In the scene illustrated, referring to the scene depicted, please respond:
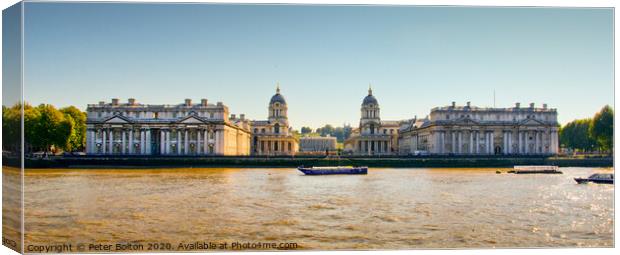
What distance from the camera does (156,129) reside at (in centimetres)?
6731

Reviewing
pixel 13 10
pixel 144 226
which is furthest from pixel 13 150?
pixel 144 226

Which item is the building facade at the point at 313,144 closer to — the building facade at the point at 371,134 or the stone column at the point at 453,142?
the building facade at the point at 371,134

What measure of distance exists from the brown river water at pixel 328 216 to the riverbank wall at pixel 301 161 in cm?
2413

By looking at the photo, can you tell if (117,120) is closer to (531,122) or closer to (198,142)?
(198,142)

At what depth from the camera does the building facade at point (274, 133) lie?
8656cm

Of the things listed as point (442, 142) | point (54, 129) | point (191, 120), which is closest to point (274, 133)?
point (191, 120)

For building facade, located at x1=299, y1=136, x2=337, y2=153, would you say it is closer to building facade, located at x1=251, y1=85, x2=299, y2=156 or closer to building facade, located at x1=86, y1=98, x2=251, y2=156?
building facade, located at x1=251, y1=85, x2=299, y2=156

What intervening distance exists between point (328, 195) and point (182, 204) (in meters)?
6.90

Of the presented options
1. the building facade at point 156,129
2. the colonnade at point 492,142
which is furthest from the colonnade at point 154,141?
the colonnade at point 492,142

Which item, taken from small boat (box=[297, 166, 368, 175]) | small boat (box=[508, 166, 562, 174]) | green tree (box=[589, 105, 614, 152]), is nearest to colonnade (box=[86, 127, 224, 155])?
small boat (box=[297, 166, 368, 175])

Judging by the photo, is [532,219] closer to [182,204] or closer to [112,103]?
[182,204]

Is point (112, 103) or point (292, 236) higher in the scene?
point (112, 103)

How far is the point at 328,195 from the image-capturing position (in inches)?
1016

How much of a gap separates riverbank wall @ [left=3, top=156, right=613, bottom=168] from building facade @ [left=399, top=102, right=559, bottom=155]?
12276 mm
